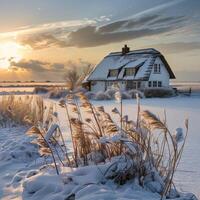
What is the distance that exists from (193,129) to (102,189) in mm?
6414

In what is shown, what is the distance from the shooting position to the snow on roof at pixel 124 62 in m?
34.4

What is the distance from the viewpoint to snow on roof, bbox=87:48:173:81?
113ft

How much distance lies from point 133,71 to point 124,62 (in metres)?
2.28

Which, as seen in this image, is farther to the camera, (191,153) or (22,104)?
(22,104)

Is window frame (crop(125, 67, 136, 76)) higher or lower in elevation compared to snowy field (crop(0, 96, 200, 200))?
higher

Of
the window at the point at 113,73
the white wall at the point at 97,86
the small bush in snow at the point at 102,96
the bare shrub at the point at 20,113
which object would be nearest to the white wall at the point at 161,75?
the window at the point at 113,73

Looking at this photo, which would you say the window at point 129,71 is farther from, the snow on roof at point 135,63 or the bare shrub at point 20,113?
the bare shrub at point 20,113

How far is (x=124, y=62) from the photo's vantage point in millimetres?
36375

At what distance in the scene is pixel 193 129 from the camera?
9039 mm

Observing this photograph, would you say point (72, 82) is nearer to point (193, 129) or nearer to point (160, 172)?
point (193, 129)

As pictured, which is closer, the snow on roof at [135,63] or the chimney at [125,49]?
the snow on roof at [135,63]

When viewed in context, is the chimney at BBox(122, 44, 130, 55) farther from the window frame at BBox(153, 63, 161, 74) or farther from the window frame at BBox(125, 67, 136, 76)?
the window frame at BBox(153, 63, 161, 74)

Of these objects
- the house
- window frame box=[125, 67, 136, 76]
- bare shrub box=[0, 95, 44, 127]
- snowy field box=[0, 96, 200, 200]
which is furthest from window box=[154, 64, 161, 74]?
snowy field box=[0, 96, 200, 200]

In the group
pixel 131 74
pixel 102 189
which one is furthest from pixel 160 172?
pixel 131 74
